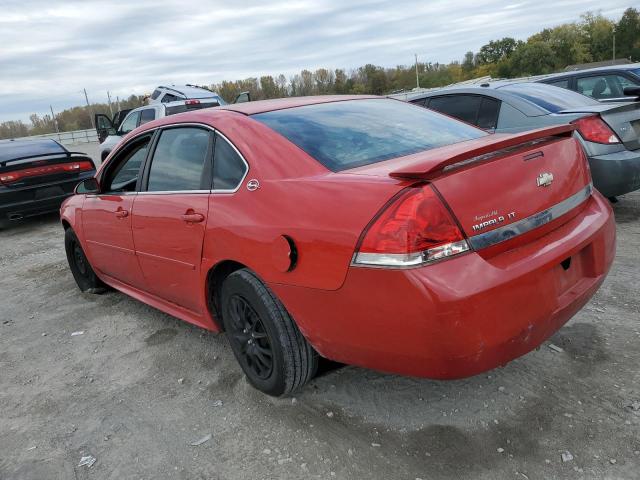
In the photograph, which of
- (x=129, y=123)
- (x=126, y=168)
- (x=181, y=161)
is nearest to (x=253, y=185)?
(x=181, y=161)

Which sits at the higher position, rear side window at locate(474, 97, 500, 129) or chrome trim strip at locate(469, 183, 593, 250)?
rear side window at locate(474, 97, 500, 129)

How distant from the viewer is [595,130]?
16.6 ft

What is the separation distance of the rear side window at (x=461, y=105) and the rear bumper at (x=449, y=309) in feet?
12.7

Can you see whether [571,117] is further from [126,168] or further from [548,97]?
[126,168]

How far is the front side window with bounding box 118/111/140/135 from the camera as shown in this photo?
12094 mm

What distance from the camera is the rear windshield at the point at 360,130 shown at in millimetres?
2645

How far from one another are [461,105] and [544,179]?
4.02 meters

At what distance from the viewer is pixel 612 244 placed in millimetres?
2713

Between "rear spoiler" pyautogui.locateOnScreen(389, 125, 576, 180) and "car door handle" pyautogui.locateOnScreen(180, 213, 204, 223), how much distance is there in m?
1.18

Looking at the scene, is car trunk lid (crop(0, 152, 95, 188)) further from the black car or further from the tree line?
the tree line

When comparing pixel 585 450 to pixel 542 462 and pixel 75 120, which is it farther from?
pixel 75 120

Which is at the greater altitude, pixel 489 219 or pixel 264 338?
pixel 489 219

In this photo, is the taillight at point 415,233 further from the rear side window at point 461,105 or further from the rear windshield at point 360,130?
the rear side window at point 461,105

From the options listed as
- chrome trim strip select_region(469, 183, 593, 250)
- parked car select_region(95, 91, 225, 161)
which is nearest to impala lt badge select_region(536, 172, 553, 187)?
chrome trim strip select_region(469, 183, 593, 250)
